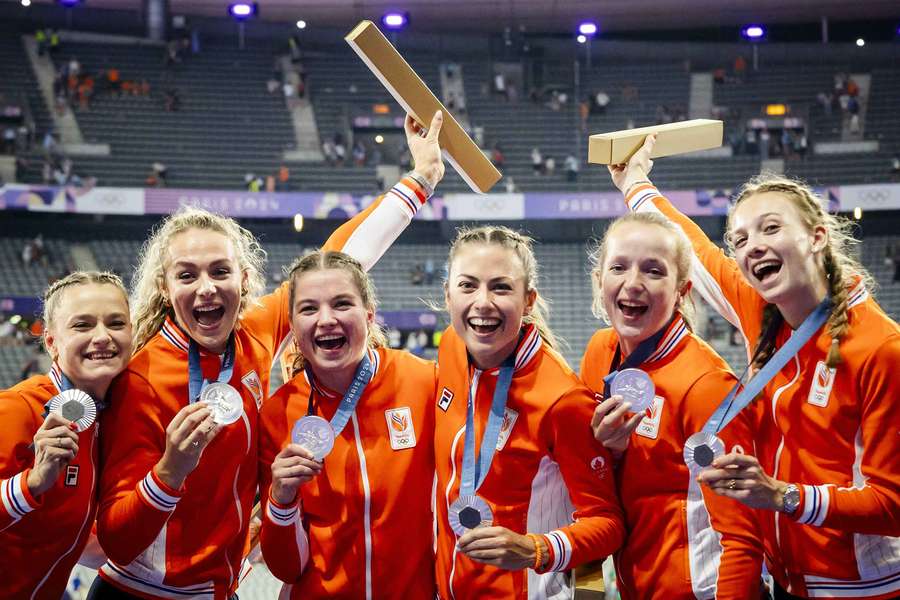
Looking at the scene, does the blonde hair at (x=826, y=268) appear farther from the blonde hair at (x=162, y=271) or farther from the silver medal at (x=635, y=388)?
the blonde hair at (x=162, y=271)

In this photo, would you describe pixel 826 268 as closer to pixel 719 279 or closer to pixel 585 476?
pixel 719 279

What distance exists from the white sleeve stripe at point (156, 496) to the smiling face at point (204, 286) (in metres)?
0.51

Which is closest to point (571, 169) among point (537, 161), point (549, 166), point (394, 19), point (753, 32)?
point (549, 166)

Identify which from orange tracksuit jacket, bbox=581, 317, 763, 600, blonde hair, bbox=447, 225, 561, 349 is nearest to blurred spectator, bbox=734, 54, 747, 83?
blonde hair, bbox=447, 225, 561, 349

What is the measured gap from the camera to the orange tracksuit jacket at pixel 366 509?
2475 millimetres

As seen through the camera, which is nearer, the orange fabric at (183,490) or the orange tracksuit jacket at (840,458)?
the orange tracksuit jacket at (840,458)

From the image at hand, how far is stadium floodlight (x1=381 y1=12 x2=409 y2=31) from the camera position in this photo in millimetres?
24281

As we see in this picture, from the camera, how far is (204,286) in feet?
8.96

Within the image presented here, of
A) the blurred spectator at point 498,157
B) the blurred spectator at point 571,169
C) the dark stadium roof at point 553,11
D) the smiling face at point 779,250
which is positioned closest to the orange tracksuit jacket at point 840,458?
the smiling face at point 779,250

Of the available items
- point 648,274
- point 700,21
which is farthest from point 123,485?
point 700,21

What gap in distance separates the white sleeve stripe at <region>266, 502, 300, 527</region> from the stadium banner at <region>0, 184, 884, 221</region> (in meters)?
17.8

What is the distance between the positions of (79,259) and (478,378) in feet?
65.7

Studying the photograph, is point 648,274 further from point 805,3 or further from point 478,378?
point 805,3

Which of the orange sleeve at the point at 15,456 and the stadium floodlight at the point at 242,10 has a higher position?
the stadium floodlight at the point at 242,10
